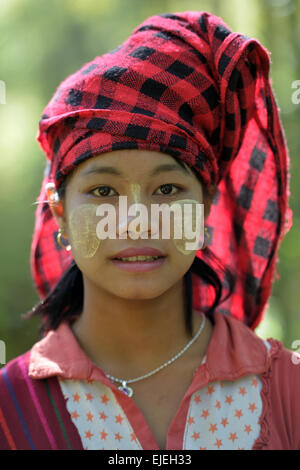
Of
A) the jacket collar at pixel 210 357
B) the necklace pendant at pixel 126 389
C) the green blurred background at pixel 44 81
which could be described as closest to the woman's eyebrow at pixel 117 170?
the jacket collar at pixel 210 357

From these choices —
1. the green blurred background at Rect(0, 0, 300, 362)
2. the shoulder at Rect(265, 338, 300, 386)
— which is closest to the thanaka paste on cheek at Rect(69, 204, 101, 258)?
the shoulder at Rect(265, 338, 300, 386)

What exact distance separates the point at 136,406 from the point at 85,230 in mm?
578

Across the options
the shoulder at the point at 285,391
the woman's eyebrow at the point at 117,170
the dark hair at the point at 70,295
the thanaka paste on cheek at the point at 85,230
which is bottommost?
the shoulder at the point at 285,391

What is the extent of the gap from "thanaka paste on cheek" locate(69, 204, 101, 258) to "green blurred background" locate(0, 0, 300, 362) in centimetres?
333

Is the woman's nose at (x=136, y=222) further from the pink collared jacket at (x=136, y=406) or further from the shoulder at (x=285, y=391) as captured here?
the shoulder at (x=285, y=391)

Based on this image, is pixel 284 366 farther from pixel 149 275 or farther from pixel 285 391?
pixel 149 275

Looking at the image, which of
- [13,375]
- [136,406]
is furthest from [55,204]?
[136,406]

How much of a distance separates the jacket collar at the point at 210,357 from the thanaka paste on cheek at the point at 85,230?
0.34 metres

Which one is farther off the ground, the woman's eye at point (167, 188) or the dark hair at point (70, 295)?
the woman's eye at point (167, 188)

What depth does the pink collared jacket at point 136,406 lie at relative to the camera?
1.76 m

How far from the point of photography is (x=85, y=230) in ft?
5.91

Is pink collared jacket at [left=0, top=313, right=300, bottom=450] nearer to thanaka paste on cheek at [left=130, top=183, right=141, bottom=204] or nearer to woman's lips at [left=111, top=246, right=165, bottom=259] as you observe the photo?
woman's lips at [left=111, top=246, right=165, bottom=259]

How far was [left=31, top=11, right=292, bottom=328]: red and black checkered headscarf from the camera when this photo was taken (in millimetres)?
1775
